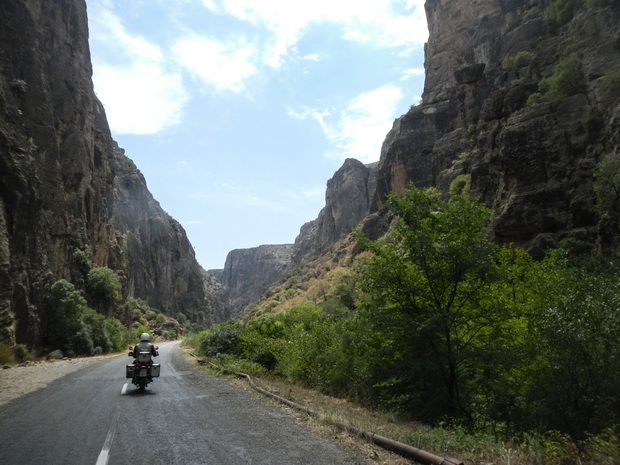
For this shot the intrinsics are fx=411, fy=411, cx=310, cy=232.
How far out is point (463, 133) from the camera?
2282 inches

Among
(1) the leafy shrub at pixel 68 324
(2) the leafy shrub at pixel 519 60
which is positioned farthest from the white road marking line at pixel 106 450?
(2) the leafy shrub at pixel 519 60

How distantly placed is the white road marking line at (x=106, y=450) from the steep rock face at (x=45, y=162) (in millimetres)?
23128

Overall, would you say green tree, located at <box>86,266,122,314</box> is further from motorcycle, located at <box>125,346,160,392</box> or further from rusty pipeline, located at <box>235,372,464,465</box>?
rusty pipeline, located at <box>235,372,464,465</box>

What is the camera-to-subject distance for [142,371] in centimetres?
1244

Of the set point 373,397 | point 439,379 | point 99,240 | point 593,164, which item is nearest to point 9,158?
point 99,240

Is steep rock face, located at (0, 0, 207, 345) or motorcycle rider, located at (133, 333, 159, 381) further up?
steep rock face, located at (0, 0, 207, 345)

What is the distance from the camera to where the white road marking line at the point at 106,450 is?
5.82 meters

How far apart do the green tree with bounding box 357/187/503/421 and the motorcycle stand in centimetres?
696

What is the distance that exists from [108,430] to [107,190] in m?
60.7

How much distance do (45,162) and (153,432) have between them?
40.3 m

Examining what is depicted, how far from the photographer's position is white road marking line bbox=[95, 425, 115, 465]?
5.82 metres

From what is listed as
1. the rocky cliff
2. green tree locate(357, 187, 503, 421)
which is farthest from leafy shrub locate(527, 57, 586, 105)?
green tree locate(357, 187, 503, 421)

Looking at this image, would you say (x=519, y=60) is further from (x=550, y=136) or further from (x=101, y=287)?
(x=101, y=287)

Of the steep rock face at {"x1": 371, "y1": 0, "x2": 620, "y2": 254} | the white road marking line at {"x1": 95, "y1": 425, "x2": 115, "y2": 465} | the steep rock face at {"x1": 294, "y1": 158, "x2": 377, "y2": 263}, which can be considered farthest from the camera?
the steep rock face at {"x1": 294, "y1": 158, "x2": 377, "y2": 263}
